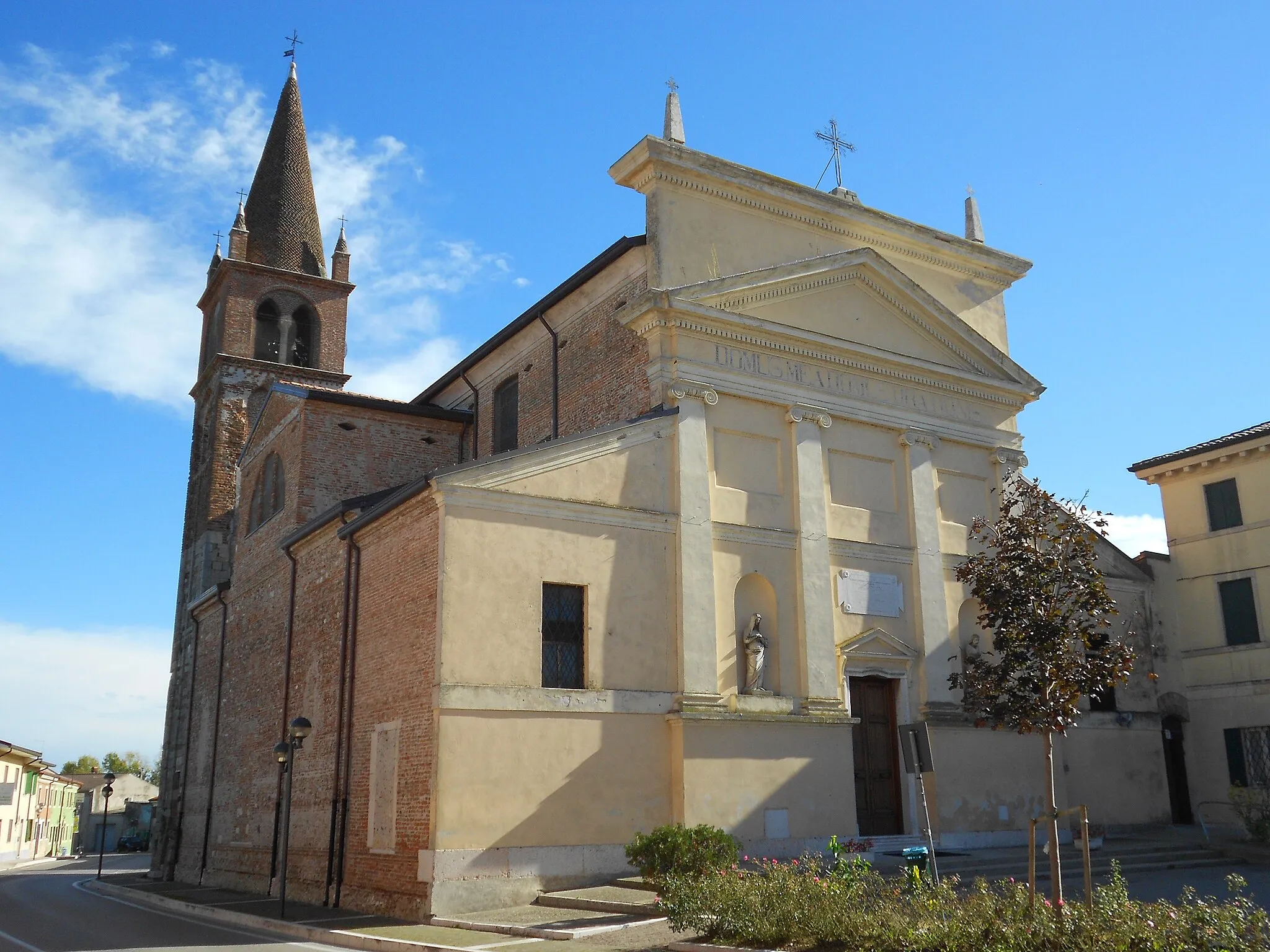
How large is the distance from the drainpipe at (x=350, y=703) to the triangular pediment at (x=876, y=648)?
823 cm

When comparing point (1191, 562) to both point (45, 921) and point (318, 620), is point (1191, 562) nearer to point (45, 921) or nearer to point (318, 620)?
point (318, 620)

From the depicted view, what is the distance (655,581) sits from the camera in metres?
17.9

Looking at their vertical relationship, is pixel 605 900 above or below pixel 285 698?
below

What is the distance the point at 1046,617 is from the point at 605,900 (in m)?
6.79

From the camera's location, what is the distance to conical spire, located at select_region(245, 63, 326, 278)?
37.1 m

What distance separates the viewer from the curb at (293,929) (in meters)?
12.5

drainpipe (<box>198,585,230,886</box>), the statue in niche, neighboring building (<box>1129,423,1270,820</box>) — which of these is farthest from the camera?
drainpipe (<box>198,585,230,886</box>)

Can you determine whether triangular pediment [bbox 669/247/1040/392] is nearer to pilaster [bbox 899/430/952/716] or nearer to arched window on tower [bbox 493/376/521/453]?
pilaster [bbox 899/430/952/716]

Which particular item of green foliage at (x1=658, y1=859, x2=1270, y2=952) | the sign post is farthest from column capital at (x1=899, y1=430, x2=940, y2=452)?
green foliage at (x1=658, y1=859, x2=1270, y2=952)

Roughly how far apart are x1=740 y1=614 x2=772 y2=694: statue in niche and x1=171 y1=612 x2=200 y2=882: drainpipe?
16.9 metres

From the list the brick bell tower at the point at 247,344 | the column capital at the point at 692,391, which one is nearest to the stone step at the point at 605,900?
the column capital at the point at 692,391

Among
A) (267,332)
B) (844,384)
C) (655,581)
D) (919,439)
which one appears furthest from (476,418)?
(267,332)

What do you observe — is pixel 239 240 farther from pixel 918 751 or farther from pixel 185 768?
pixel 918 751

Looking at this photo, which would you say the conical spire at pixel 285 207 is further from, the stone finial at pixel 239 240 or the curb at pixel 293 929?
the curb at pixel 293 929
